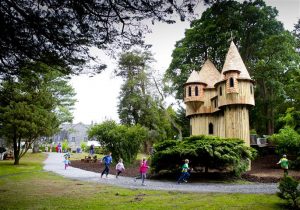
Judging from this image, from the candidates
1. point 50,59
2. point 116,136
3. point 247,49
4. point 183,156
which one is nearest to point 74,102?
point 116,136

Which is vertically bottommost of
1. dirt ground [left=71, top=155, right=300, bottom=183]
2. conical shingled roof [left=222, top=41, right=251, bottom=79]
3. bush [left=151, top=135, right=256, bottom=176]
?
dirt ground [left=71, top=155, right=300, bottom=183]

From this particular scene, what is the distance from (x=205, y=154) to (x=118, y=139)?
44.1 ft

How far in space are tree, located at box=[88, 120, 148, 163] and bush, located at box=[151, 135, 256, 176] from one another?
10.0 m

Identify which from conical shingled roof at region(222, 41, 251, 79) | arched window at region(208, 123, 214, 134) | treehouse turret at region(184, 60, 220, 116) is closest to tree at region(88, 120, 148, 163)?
treehouse turret at region(184, 60, 220, 116)

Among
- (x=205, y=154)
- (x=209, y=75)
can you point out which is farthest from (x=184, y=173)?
(x=209, y=75)

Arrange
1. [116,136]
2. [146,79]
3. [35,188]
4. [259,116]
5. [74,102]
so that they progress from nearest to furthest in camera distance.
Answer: [35,188], [116,136], [259,116], [146,79], [74,102]

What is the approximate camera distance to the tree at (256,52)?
34125 millimetres

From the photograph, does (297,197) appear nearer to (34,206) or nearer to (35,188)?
(34,206)

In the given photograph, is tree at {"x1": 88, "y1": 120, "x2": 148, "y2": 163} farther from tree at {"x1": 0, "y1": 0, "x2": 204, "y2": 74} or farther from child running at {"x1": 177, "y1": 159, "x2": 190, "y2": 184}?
tree at {"x1": 0, "y1": 0, "x2": 204, "y2": 74}

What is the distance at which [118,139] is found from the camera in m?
32.7

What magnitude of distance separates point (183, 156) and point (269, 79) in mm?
17875

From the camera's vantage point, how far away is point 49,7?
31.0 ft

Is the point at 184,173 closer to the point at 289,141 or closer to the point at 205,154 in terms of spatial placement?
the point at 205,154

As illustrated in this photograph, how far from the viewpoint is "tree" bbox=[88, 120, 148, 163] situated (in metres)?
32.7
